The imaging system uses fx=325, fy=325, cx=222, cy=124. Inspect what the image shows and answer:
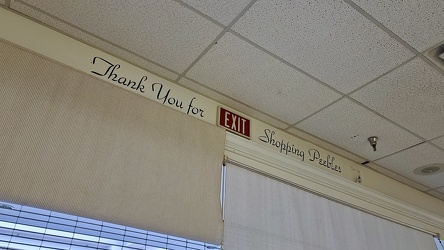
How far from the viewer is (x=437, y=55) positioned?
5.48 ft

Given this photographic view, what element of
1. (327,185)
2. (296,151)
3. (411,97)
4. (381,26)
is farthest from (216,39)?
(327,185)

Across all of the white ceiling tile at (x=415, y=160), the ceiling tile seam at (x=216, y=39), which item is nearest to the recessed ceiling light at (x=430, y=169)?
the white ceiling tile at (x=415, y=160)

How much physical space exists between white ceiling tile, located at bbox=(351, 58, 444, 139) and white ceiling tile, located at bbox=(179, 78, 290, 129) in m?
0.54

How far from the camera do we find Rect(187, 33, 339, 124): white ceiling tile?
172 centimetres

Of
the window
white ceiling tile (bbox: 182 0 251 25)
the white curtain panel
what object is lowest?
the window

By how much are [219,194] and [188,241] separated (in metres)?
A: 0.29

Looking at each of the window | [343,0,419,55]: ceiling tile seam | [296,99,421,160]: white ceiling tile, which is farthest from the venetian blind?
[343,0,419,55]: ceiling tile seam

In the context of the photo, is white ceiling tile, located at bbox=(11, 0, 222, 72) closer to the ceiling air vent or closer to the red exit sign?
the red exit sign

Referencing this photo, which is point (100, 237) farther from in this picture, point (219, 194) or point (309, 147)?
point (309, 147)

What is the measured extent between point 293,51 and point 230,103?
58 cm

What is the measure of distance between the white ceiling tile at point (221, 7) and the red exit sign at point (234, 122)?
2.23ft

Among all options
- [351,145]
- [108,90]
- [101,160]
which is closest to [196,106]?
[108,90]

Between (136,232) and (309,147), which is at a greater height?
(309,147)

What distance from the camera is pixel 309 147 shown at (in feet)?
8.00
